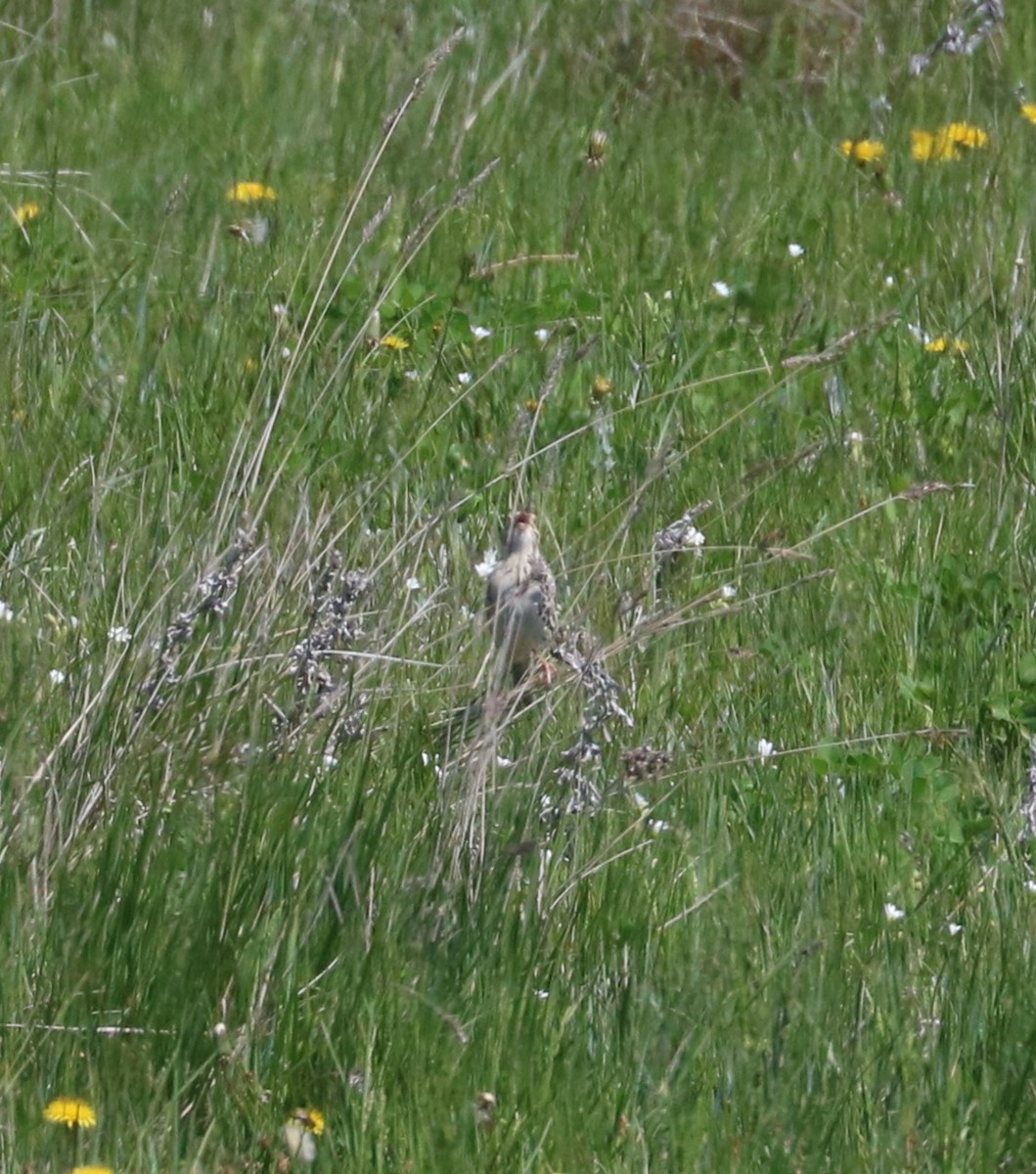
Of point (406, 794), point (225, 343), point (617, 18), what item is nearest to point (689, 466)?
point (225, 343)

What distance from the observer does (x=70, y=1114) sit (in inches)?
89.2

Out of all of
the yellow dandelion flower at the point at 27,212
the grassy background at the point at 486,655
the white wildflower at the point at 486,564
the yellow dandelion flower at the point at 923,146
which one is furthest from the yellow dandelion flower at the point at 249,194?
the white wildflower at the point at 486,564

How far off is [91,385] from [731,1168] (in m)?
2.62

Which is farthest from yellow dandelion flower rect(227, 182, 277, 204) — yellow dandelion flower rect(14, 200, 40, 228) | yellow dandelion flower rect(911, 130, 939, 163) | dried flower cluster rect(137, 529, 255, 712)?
dried flower cluster rect(137, 529, 255, 712)

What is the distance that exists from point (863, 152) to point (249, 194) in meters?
1.83

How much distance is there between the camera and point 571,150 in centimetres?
648

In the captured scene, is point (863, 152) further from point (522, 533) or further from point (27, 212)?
point (522, 533)

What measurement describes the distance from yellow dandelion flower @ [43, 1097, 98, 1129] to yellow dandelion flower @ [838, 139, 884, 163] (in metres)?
4.66

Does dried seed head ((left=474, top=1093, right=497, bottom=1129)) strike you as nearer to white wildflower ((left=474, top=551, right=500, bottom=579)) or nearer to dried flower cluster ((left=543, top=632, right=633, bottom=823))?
dried flower cluster ((left=543, top=632, right=633, bottom=823))

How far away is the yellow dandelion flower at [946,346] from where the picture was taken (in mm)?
5152

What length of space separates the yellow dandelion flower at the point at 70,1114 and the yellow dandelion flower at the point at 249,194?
3.81 metres

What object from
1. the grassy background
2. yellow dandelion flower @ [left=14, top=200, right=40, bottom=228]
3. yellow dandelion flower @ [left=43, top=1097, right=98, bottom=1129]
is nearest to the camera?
yellow dandelion flower @ [left=43, top=1097, right=98, bottom=1129]

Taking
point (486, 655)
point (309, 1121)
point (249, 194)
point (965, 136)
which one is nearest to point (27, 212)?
point (249, 194)

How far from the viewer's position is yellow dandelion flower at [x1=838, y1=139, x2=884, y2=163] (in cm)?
639
